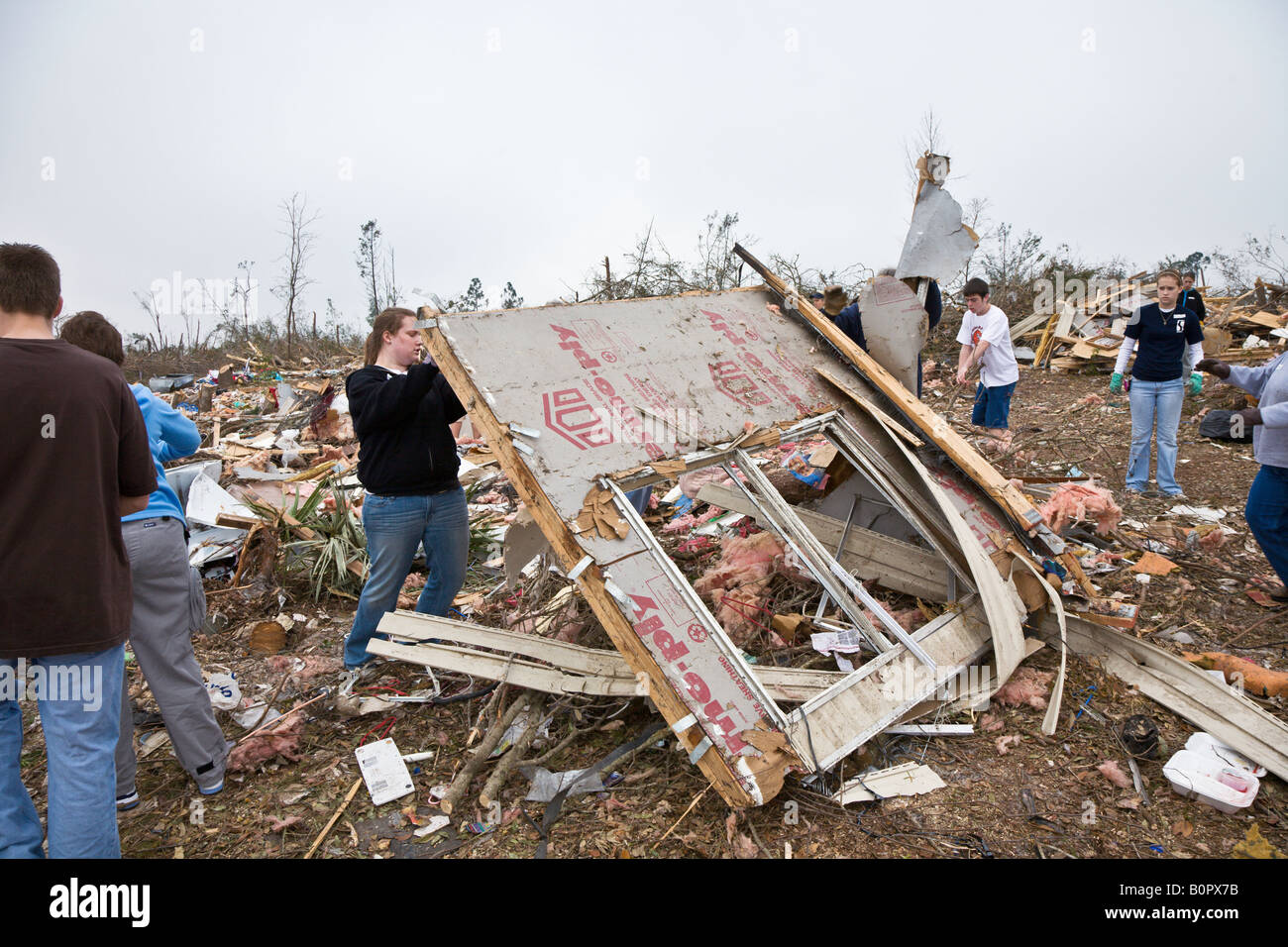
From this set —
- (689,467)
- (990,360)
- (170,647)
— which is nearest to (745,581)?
(689,467)

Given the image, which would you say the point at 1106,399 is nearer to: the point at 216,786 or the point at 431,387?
A: the point at 431,387

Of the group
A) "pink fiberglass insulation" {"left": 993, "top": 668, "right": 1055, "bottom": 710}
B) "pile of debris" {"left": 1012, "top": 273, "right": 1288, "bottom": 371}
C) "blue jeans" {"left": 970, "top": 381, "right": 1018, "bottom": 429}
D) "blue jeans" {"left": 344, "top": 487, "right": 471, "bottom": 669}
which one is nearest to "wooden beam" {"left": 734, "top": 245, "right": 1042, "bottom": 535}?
"pink fiberglass insulation" {"left": 993, "top": 668, "right": 1055, "bottom": 710}

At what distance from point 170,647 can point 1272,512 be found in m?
5.52

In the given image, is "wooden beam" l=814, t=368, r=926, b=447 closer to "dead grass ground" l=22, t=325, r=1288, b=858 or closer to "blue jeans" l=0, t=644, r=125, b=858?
"dead grass ground" l=22, t=325, r=1288, b=858

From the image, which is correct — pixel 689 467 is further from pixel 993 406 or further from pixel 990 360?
pixel 993 406

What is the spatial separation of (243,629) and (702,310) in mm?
3558

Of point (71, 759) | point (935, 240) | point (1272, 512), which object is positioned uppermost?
point (935, 240)

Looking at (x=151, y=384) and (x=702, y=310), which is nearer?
(x=702, y=310)

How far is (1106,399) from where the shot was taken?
939 centimetres

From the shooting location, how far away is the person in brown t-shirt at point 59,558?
6.68ft

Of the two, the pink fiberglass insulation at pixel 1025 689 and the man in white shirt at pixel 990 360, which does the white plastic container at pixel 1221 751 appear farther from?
the man in white shirt at pixel 990 360

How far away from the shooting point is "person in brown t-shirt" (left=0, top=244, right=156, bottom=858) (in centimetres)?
204

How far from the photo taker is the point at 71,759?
2150 mm
